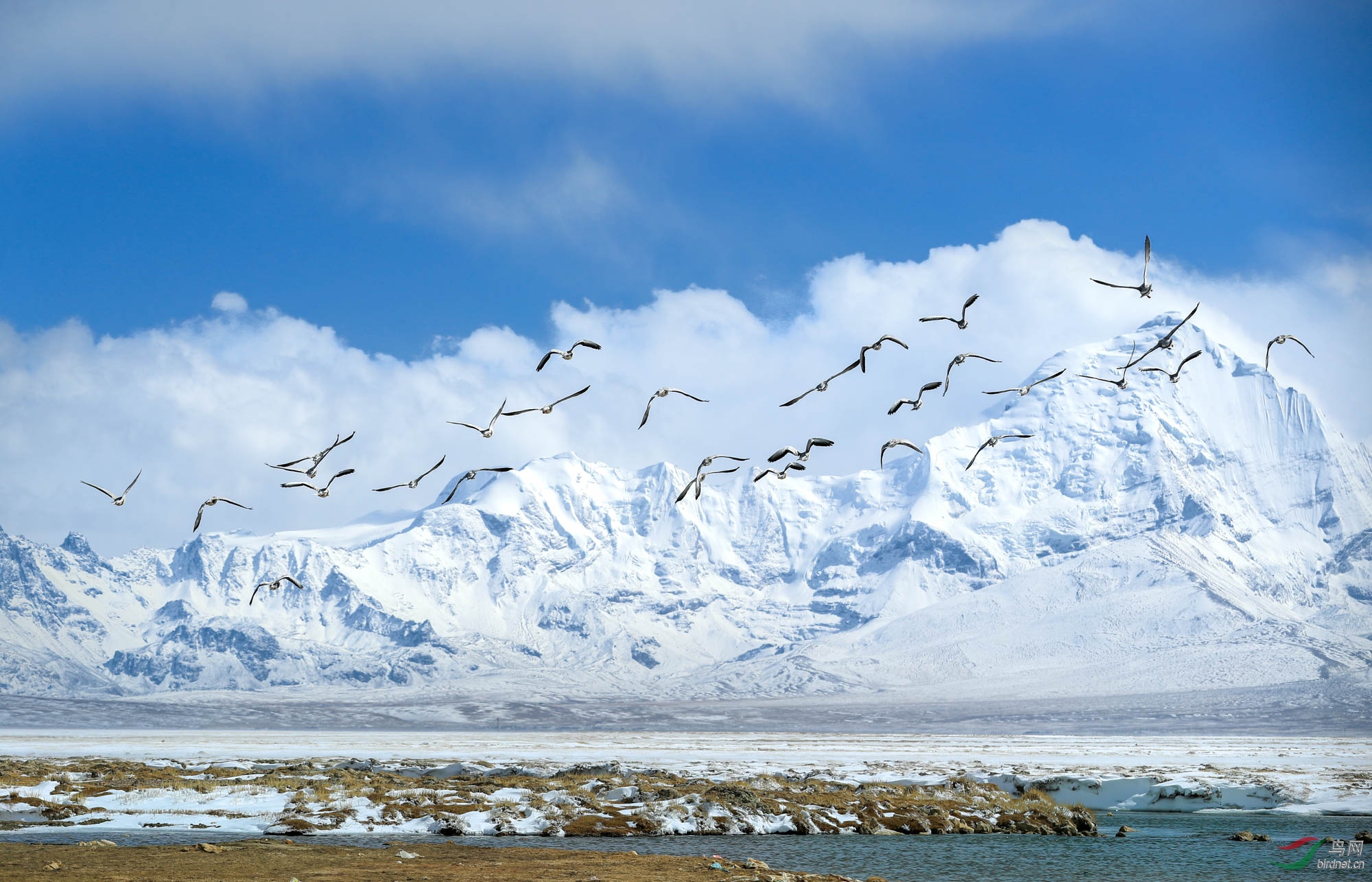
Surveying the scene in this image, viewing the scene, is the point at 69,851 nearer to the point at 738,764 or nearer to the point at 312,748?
the point at 738,764

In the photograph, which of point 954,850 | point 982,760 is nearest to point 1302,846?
point 954,850

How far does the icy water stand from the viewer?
1578 inches

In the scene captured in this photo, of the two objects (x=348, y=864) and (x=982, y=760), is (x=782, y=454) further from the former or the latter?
(x=982, y=760)

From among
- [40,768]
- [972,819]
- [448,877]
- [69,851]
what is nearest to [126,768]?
[40,768]

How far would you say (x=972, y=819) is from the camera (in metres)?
52.8

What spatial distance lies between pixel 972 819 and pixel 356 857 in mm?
29882

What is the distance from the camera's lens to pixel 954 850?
4562 centimetres

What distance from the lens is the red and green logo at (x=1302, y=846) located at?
43031 millimetres

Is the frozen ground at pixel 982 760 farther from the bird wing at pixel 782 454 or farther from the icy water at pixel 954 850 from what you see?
the bird wing at pixel 782 454

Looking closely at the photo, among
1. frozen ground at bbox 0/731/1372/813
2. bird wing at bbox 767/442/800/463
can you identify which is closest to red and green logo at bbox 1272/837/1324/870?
frozen ground at bbox 0/731/1372/813
